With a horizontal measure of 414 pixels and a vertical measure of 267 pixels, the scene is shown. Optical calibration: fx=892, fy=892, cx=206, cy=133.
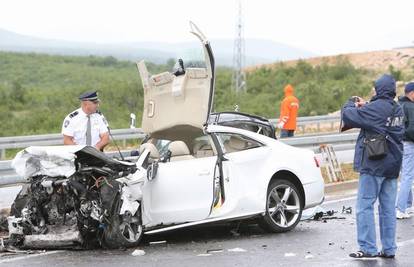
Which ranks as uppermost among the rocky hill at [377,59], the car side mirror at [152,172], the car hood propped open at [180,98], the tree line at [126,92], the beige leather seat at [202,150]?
the car hood propped open at [180,98]

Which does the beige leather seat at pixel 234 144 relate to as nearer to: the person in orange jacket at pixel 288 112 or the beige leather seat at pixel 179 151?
the beige leather seat at pixel 179 151

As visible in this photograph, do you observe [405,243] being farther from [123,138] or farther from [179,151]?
[123,138]

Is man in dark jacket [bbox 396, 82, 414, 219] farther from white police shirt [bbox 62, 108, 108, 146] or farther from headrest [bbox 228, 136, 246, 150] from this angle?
white police shirt [bbox 62, 108, 108, 146]

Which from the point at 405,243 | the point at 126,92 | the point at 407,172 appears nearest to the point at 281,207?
the point at 405,243

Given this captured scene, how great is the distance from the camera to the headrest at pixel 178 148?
1036 centimetres

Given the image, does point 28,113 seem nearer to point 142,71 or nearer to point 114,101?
point 114,101

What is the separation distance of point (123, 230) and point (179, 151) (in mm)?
1314

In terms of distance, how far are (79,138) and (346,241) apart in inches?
142

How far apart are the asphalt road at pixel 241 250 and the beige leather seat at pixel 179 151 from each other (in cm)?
97

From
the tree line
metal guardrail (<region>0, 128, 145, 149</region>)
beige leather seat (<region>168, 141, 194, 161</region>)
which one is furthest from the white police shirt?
the tree line

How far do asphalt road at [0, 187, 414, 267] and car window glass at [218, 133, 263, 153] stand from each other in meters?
1.03

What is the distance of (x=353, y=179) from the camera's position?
1669 centimetres

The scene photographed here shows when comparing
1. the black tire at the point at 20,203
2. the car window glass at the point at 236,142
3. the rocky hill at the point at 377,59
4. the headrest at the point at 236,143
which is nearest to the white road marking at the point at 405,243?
the car window glass at the point at 236,142

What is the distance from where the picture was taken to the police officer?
11312mm
